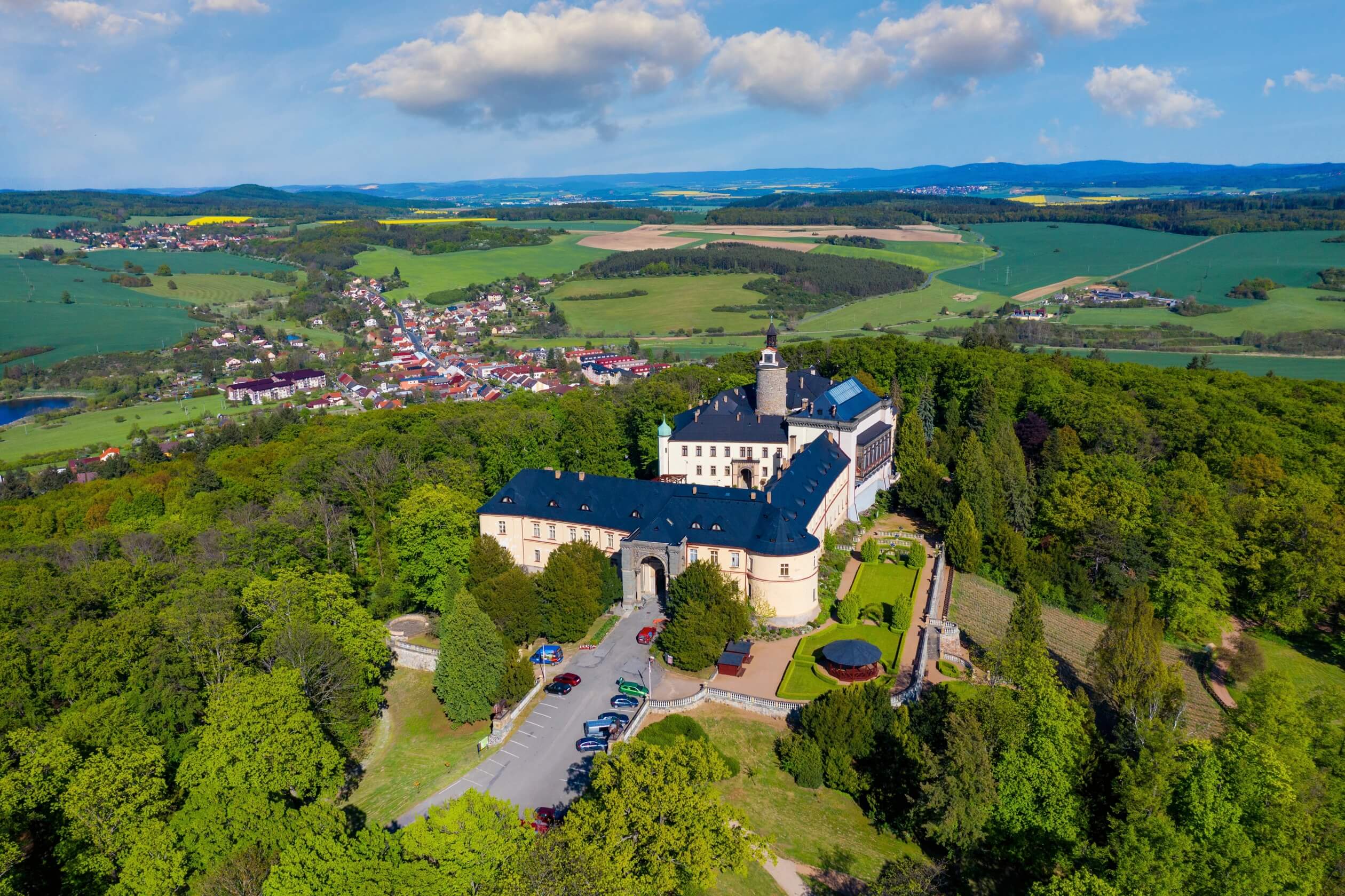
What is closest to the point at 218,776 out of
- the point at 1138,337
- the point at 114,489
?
the point at 114,489

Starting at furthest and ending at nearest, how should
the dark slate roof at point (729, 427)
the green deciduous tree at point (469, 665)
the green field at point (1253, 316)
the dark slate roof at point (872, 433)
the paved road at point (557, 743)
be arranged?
the green field at point (1253, 316) < the dark slate roof at point (729, 427) < the dark slate roof at point (872, 433) < the green deciduous tree at point (469, 665) < the paved road at point (557, 743)

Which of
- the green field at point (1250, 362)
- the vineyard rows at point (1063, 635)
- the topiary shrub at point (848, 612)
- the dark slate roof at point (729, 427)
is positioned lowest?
the vineyard rows at point (1063, 635)

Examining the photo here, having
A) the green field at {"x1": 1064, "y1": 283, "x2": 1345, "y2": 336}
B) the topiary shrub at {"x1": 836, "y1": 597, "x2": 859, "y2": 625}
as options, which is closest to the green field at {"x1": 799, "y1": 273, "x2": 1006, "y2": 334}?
the green field at {"x1": 1064, "y1": 283, "x2": 1345, "y2": 336}

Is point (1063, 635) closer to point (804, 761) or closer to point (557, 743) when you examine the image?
point (804, 761)

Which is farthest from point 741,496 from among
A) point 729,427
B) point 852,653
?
point 729,427

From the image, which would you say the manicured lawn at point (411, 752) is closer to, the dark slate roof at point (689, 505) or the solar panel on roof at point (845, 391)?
the dark slate roof at point (689, 505)

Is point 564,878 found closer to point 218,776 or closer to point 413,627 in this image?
point 218,776

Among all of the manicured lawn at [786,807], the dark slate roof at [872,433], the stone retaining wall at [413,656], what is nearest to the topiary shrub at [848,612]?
the manicured lawn at [786,807]
